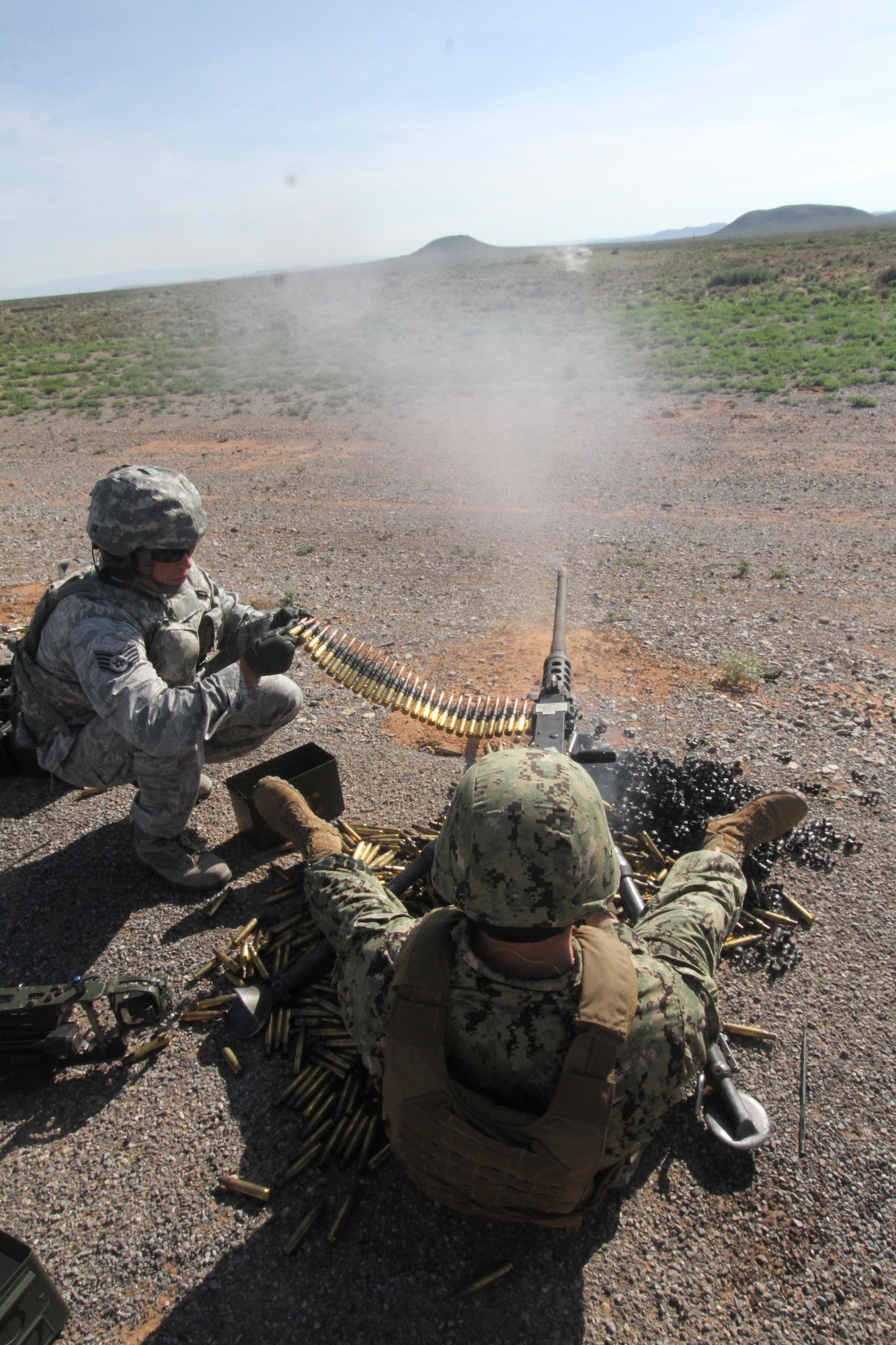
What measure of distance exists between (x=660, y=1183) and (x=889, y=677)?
5.02 meters

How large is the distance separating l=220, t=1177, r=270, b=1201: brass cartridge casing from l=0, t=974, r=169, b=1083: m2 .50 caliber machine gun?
0.82 m

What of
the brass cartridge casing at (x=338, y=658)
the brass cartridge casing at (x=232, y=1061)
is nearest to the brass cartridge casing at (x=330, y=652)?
the brass cartridge casing at (x=338, y=658)

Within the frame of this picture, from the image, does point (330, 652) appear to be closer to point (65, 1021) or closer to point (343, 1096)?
point (65, 1021)

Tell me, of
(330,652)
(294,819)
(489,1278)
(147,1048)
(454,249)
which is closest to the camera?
(489,1278)

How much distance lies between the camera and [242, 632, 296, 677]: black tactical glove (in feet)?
14.5

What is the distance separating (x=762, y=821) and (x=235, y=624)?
3.47 m

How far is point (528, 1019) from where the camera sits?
2.47 metres

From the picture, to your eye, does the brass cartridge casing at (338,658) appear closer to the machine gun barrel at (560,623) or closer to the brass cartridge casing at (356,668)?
the brass cartridge casing at (356,668)

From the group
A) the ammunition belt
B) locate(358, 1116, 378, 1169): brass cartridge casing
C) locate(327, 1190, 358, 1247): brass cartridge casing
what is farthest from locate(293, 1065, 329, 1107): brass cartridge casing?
the ammunition belt

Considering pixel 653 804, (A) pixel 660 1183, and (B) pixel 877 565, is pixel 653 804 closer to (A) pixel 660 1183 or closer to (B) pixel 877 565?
(A) pixel 660 1183

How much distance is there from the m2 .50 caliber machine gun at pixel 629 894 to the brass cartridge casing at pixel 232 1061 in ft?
6.29

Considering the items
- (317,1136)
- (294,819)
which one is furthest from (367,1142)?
(294,819)

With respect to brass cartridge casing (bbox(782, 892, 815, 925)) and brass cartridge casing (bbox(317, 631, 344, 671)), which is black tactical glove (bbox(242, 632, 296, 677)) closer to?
brass cartridge casing (bbox(317, 631, 344, 671))

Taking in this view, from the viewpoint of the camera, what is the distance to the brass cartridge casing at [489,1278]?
2.81 meters
